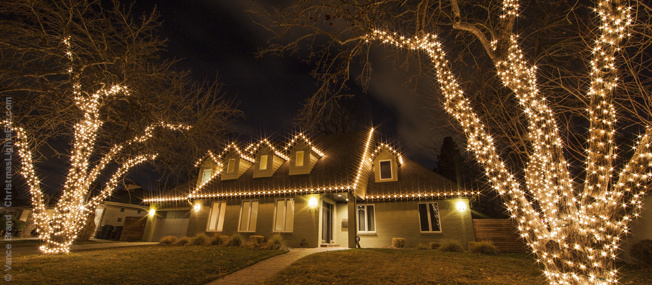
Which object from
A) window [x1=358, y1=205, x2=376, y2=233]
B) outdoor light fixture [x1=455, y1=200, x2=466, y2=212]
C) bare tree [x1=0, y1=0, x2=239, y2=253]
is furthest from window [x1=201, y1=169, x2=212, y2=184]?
outdoor light fixture [x1=455, y1=200, x2=466, y2=212]

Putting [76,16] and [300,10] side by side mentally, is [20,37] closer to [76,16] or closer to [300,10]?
[76,16]

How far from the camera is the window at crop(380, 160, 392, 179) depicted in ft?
47.9

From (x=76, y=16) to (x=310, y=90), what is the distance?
19.5ft

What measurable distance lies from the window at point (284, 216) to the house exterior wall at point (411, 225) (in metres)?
3.58

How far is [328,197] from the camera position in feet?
44.3

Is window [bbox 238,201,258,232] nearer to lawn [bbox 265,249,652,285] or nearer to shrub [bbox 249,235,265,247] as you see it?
shrub [bbox 249,235,265,247]

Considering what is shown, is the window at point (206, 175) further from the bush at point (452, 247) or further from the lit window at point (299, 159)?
the bush at point (452, 247)

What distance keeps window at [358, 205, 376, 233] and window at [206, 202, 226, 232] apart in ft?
24.8

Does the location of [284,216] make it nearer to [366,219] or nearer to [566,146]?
[366,219]

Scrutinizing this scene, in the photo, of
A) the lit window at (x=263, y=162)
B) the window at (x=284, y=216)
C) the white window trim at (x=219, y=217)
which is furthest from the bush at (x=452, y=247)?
the white window trim at (x=219, y=217)

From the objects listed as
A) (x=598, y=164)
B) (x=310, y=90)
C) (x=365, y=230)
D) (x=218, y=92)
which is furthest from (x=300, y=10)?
(x=365, y=230)

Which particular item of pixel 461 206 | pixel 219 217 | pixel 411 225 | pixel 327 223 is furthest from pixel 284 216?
pixel 461 206

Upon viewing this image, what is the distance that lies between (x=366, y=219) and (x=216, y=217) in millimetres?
8260

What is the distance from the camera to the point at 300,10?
5.96 m
